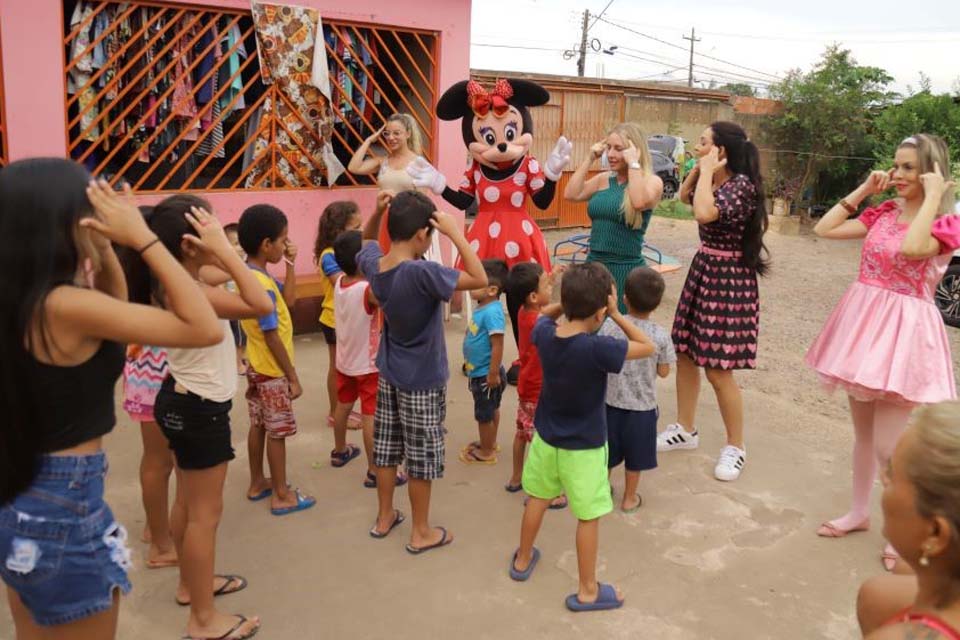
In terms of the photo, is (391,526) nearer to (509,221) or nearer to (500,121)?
(509,221)

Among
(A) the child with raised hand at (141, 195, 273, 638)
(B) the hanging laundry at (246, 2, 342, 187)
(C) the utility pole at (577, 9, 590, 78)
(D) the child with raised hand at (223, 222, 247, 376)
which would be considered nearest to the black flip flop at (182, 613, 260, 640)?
(A) the child with raised hand at (141, 195, 273, 638)

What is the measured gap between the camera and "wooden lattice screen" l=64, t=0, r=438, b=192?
545cm

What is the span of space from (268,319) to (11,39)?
326cm

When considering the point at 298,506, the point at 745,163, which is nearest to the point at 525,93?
the point at 745,163

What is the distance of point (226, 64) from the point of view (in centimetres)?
605

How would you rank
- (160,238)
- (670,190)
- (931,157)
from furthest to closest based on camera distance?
(670,190), (931,157), (160,238)

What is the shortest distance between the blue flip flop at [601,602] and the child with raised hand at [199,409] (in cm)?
119

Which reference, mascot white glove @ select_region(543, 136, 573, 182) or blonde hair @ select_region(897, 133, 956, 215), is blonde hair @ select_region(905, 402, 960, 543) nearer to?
blonde hair @ select_region(897, 133, 956, 215)

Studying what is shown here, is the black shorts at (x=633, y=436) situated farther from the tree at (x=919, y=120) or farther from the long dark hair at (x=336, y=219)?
the tree at (x=919, y=120)

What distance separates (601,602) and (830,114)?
13.7m

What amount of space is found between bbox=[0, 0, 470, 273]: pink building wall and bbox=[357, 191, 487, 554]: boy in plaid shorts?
3.11 m

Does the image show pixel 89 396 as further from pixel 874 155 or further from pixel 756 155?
pixel 874 155

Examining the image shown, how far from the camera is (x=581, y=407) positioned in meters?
2.84

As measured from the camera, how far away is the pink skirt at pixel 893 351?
10.6 ft
